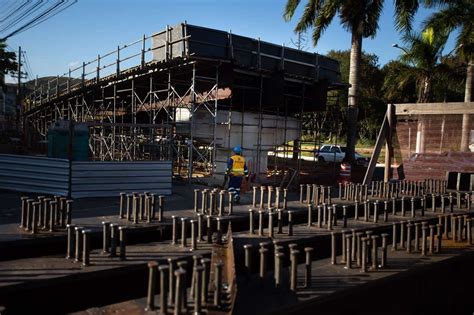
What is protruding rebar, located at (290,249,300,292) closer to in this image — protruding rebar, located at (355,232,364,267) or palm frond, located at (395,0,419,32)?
protruding rebar, located at (355,232,364,267)

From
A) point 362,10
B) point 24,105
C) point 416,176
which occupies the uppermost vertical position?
point 362,10

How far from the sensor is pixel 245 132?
19.2m

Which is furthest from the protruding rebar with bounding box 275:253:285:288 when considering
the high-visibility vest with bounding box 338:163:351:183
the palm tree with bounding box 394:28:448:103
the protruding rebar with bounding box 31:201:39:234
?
the palm tree with bounding box 394:28:448:103

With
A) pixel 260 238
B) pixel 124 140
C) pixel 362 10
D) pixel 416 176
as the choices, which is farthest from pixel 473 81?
pixel 260 238

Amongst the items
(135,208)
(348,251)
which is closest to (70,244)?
(135,208)

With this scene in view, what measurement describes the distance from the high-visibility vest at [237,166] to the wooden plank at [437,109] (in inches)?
149

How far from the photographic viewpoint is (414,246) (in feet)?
16.4

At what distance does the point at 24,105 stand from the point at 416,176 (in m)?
35.2

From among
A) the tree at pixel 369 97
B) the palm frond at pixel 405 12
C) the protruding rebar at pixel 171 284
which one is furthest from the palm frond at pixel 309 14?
the tree at pixel 369 97

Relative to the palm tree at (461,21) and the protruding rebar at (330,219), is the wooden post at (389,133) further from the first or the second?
the palm tree at (461,21)

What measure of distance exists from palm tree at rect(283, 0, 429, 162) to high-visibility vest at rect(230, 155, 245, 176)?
1073 centimetres

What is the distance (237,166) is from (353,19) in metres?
12.1

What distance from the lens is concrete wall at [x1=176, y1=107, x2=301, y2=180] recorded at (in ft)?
60.2

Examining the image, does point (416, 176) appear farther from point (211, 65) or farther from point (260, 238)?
point (211, 65)
